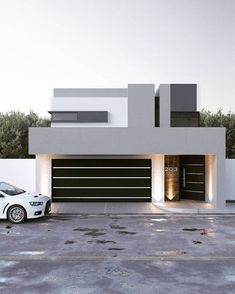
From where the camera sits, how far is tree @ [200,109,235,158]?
42.6 meters

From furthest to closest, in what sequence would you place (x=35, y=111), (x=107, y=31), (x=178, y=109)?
1. (x=35, y=111)
2. (x=107, y=31)
3. (x=178, y=109)

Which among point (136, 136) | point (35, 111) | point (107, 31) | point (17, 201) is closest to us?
point (17, 201)

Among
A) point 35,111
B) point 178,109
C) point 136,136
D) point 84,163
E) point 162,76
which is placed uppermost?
point 162,76

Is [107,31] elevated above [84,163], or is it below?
above

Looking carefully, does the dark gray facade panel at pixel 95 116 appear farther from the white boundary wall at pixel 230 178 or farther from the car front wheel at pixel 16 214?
the car front wheel at pixel 16 214

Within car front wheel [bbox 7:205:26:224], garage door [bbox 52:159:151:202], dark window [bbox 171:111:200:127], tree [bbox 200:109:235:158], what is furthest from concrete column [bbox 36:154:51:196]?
tree [bbox 200:109:235:158]

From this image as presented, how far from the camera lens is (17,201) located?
13.6 metres

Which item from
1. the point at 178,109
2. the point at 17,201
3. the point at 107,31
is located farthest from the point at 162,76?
the point at 17,201

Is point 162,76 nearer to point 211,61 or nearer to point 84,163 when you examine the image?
point 211,61

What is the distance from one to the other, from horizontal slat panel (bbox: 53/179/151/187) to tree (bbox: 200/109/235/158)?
2493cm

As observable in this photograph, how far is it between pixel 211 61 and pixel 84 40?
16685 millimetres

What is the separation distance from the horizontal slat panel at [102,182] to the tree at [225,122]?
81.8 feet

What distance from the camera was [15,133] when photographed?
1636 inches

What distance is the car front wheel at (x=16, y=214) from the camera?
1360cm
